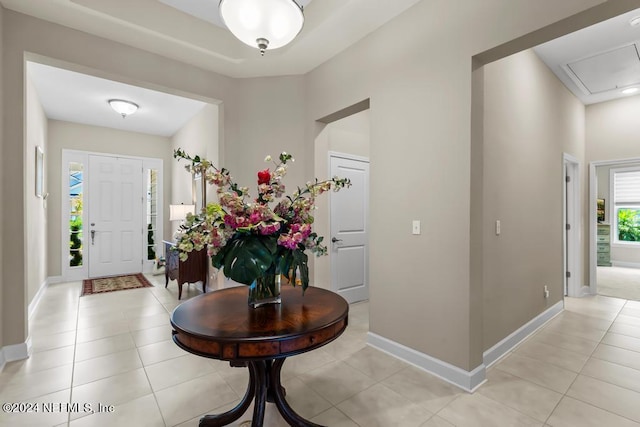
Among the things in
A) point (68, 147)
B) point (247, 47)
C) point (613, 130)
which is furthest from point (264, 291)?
point (68, 147)

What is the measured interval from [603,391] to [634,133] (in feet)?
13.0

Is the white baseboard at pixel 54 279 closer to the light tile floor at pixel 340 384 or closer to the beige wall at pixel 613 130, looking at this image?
the light tile floor at pixel 340 384

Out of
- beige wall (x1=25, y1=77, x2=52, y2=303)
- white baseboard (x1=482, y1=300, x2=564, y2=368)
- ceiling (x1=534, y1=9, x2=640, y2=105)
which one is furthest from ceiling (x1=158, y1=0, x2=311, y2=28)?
white baseboard (x1=482, y1=300, x2=564, y2=368)

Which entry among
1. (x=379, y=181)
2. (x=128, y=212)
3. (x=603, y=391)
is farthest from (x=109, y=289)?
(x=603, y=391)

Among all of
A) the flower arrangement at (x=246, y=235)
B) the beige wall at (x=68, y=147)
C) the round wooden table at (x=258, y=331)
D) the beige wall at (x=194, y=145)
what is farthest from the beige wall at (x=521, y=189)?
the beige wall at (x=68, y=147)

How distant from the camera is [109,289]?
16.0ft

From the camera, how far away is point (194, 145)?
508 cm

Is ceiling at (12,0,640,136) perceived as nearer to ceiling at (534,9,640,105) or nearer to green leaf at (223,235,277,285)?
ceiling at (534,9,640,105)

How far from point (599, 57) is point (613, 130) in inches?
66.7

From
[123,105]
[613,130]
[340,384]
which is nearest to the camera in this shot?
[340,384]

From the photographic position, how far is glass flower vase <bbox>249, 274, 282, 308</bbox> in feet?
5.16

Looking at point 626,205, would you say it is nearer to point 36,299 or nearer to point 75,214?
point 36,299

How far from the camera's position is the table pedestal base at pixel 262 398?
61.2 inches

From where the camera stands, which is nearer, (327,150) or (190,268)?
(327,150)
